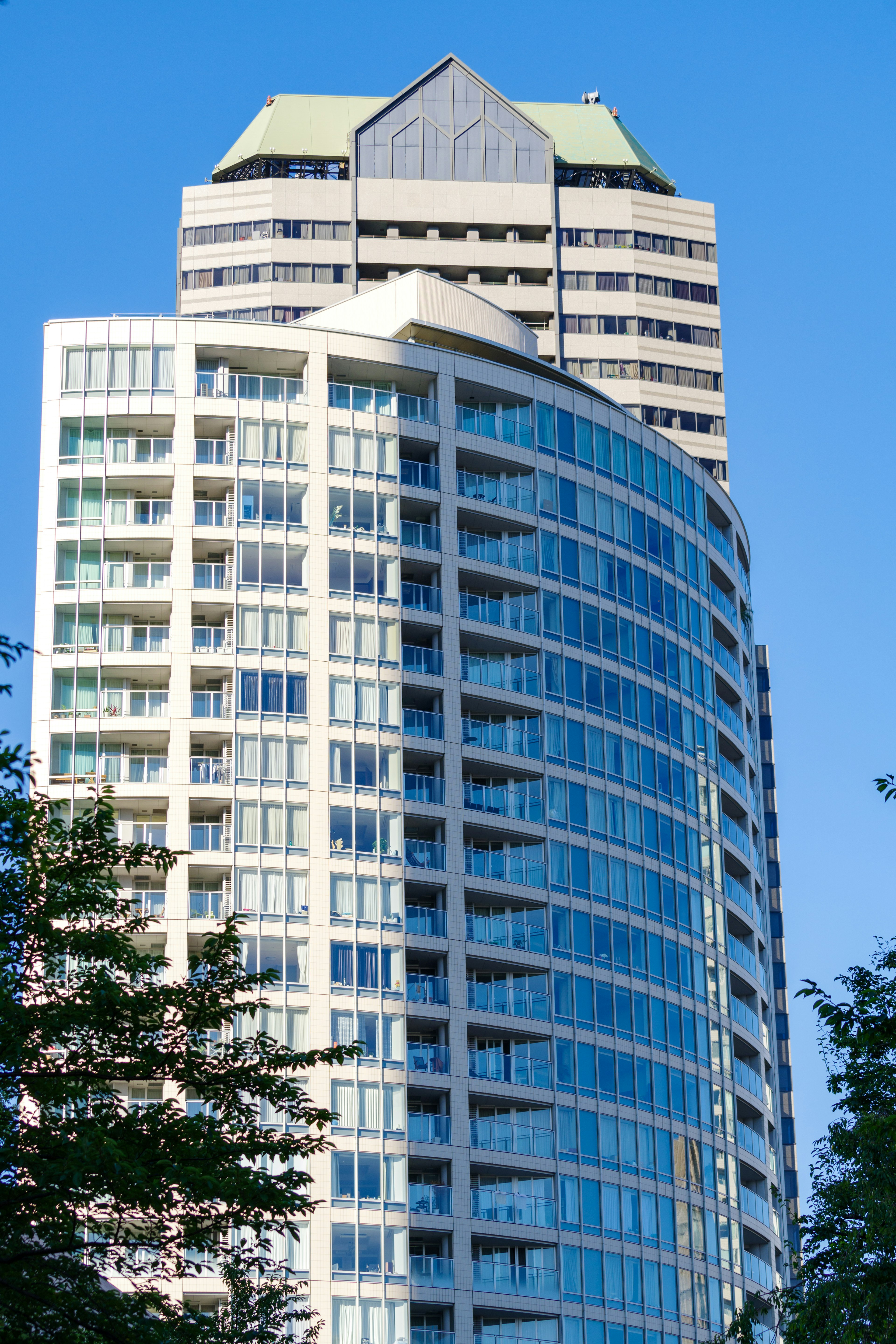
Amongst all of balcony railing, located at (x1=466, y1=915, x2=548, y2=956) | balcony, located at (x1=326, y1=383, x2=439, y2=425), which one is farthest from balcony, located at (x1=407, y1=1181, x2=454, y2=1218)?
balcony, located at (x1=326, y1=383, x2=439, y2=425)

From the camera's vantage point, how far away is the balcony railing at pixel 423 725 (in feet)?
290

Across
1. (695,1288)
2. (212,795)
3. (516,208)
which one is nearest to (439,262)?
(516,208)

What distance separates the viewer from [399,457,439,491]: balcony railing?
91.9 metres

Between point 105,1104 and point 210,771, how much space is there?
52.2 meters

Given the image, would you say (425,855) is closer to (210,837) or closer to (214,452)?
(210,837)

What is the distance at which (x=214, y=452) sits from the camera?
89.9 metres

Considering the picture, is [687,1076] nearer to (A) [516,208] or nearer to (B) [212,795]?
(B) [212,795]

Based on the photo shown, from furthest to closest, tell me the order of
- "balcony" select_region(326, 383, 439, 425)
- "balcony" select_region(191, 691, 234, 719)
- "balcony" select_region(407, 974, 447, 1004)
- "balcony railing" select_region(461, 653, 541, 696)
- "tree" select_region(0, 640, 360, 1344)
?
"balcony" select_region(326, 383, 439, 425)
"balcony railing" select_region(461, 653, 541, 696)
"balcony" select_region(191, 691, 234, 719)
"balcony" select_region(407, 974, 447, 1004)
"tree" select_region(0, 640, 360, 1344)

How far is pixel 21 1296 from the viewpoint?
104ft

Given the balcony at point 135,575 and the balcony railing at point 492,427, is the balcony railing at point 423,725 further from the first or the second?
the balcony railing at point 492,427

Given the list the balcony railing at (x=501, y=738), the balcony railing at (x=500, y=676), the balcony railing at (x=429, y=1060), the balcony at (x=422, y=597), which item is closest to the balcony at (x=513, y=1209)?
the balcony railing at (x=429, y=1060)

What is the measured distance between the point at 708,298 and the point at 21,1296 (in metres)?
114

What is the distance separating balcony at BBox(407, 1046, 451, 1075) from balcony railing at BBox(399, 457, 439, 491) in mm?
23693

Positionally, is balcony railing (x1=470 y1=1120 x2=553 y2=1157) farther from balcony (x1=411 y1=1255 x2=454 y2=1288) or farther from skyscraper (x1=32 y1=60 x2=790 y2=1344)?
balcony (x1=411 y1=1255 x2=454 y2=1288)
